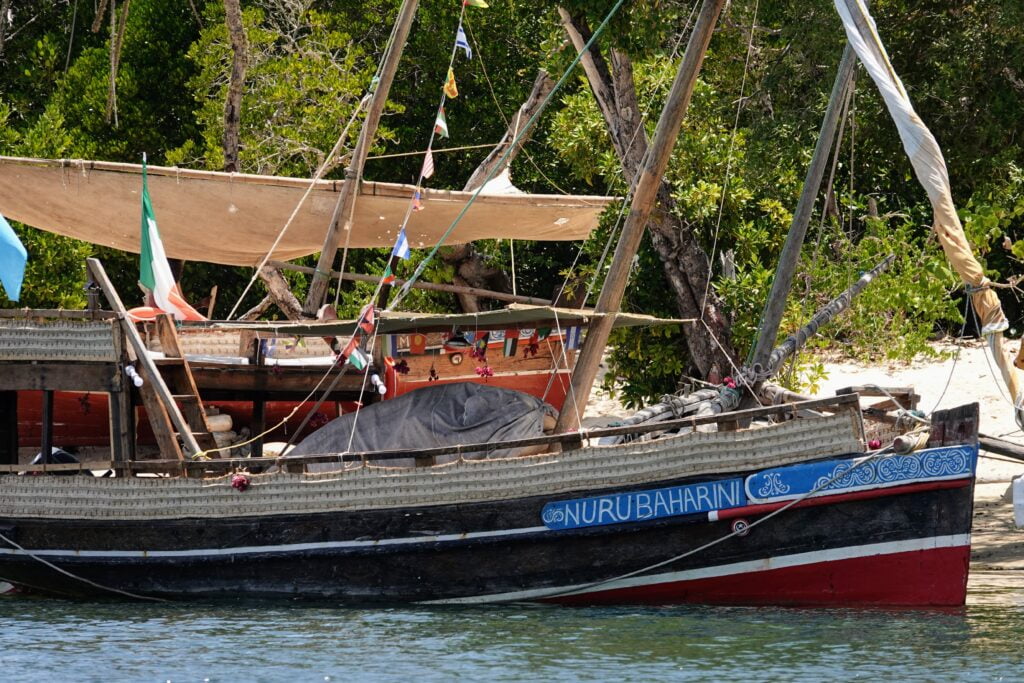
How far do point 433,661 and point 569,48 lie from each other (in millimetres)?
8930

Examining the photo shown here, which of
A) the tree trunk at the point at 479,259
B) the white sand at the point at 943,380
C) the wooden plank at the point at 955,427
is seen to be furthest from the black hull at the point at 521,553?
the white sand at the point at 943,380

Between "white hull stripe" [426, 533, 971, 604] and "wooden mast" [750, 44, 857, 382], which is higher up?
"wooden mast" [750, 44, 857, 382]

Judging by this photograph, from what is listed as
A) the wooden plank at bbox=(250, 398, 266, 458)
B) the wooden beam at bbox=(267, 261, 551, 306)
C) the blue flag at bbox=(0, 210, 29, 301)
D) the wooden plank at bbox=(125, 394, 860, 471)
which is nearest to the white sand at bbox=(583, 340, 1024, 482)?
the wooden beam at bbox=(267, 261, 551, 306)

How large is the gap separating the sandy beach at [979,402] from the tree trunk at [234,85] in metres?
6.78

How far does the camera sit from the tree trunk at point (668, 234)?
56.9 ft

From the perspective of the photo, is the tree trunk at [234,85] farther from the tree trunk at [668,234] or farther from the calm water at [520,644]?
the calm water at [520,644]

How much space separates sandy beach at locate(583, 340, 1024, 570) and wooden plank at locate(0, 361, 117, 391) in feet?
Answer: 25.2

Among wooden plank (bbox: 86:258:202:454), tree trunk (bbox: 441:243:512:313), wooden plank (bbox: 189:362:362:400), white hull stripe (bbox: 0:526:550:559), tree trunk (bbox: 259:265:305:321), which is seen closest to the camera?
white hull stripe (bbox: 0:526:550:559)

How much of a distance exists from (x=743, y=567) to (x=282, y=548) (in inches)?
159

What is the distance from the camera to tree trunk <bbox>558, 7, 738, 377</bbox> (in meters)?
17.3

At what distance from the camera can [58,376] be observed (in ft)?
43.9

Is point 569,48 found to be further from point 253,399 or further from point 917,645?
point 917,645

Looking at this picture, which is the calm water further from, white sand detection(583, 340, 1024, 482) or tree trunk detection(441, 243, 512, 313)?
tree trunk detection(441, 243, 512, 313)

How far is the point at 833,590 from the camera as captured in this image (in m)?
12.0
